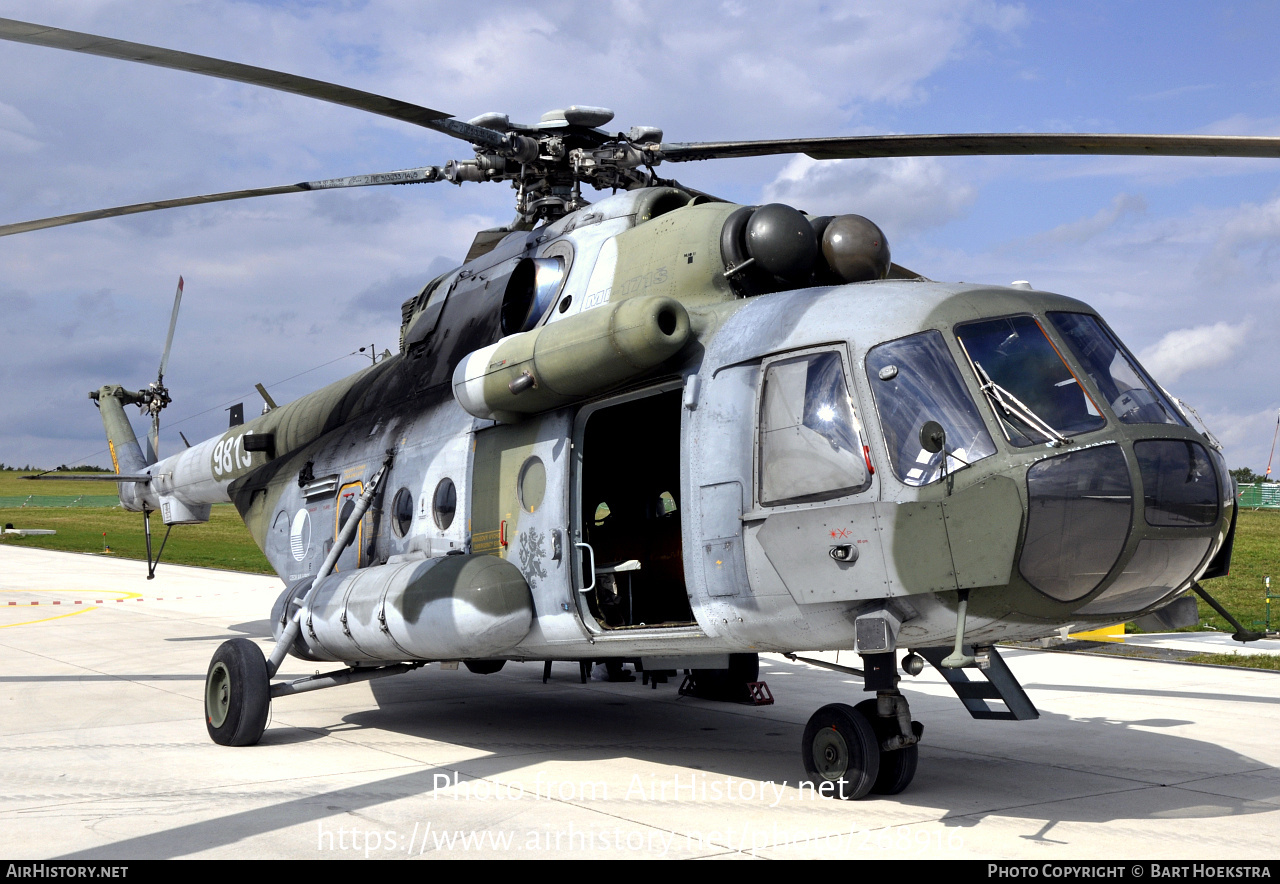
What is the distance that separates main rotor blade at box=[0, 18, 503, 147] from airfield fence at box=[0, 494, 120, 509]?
73799 mm

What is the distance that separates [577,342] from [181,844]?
3.69 metres

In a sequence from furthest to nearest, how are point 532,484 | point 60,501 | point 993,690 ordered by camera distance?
1. point 60,501
2. point 532,484
3. point 993,690

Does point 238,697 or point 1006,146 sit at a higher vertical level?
point 1006,146

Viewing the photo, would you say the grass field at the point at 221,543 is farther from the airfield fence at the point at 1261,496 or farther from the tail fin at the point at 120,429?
the airfield fence at the point at 1261,496

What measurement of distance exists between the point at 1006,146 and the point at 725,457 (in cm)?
280

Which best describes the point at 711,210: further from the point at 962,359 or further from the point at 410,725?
the point at 410,725

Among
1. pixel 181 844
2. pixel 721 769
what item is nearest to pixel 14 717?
pixel 181 844

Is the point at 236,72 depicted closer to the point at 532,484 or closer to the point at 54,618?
the point at 532,484

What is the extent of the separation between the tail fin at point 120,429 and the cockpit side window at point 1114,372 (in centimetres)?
1488

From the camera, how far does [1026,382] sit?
5.90 m

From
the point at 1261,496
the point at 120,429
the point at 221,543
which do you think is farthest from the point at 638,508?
the point at 1261,496

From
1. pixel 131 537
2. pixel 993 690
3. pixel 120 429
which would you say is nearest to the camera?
pixel 993 690

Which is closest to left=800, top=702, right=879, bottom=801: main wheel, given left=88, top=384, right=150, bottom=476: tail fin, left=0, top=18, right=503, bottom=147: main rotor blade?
left=0, top=18, right=503, bottom=147: main rotor blade

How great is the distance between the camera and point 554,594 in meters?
7.63
